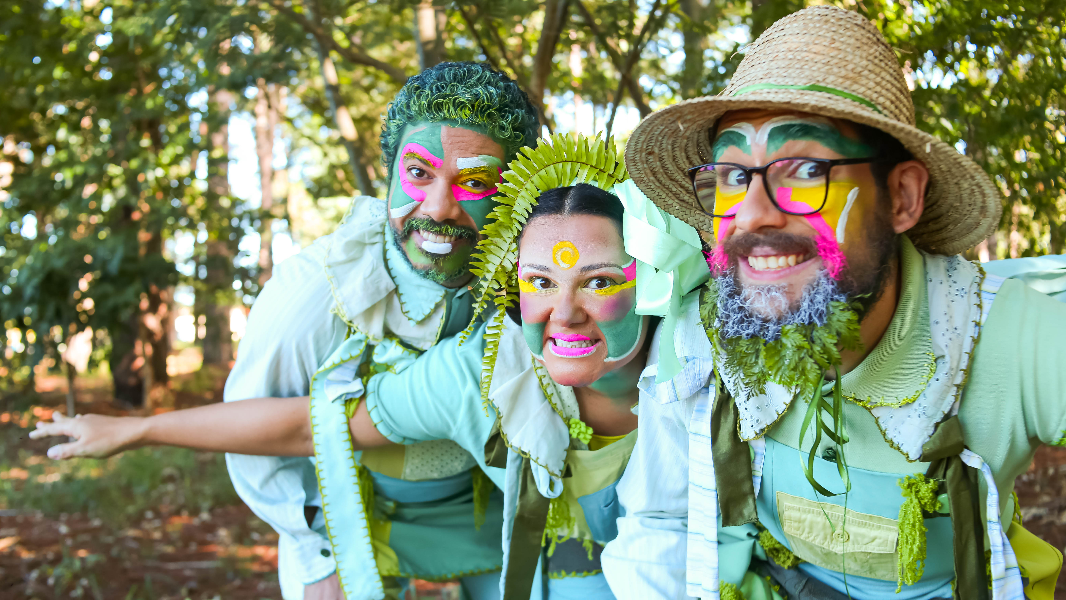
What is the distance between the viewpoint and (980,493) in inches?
68.3

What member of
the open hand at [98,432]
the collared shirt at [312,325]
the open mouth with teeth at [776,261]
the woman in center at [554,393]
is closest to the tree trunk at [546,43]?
the collared shirt at [312,325]

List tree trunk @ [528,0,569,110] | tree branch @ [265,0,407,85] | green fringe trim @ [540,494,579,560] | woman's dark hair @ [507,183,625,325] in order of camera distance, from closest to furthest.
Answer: woman's dark hair @ [507,183,625,325], green fringe trim @ [540,494,579,560], tree trunk @ [528,0,569,110], tree branch @ [265,0,407,85]

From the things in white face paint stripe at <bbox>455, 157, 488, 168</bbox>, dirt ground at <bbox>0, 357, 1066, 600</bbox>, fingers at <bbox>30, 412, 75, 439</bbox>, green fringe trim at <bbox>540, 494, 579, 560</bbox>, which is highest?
white face paint stripe at <bbox>455, 157, 488, 168</bbox>

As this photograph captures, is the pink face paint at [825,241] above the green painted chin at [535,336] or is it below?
above

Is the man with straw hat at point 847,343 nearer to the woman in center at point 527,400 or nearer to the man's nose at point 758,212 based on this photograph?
the man's nose at point 758,212

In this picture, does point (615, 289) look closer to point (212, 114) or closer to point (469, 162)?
point (469, 162)

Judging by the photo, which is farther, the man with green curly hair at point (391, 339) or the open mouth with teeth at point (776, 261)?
the man with green curly hair at point (391, 339)

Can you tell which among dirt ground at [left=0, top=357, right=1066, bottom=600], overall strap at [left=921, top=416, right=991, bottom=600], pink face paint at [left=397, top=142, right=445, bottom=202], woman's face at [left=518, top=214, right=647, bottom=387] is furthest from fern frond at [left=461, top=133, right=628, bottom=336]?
dirt ground at [left=0, top=357, right=1066, bottom=600]

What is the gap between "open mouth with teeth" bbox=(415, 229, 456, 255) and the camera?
2.47 meters

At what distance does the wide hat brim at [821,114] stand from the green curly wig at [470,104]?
2.15 ft

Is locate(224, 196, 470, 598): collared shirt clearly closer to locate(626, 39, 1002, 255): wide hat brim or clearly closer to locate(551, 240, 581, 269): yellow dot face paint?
locate(551, 240, 581, 269): yellow dot face paint

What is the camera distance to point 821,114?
1.61 meters

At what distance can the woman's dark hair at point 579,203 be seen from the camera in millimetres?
2045

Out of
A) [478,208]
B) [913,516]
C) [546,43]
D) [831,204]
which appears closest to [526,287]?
[478,208]
